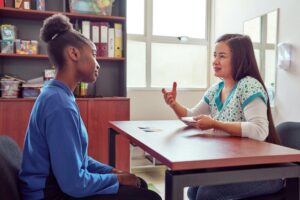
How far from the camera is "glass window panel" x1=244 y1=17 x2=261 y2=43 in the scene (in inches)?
114

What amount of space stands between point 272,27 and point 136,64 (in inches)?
59.5

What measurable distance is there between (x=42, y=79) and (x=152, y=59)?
1287 millimetres

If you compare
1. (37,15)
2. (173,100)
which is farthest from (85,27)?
(173,100)

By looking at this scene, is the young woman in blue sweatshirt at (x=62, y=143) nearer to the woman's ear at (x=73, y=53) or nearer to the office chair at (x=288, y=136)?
the woman's ear at (x=73, y=53)

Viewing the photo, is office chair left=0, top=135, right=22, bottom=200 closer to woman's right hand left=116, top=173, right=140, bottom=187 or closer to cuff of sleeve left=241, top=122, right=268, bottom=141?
woman's right hand left=116, top=173, right=140, bottom=187

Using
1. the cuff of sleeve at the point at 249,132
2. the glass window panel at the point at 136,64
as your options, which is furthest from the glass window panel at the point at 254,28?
the cuff of sleeve at the point at 249,132

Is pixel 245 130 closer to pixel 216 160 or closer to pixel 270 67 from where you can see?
pixel 216 160

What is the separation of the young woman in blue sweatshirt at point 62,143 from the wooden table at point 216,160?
0.69 ft

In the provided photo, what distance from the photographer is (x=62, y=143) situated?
3.21 ft

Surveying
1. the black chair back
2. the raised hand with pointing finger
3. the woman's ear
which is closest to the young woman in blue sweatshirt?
the woman's ear

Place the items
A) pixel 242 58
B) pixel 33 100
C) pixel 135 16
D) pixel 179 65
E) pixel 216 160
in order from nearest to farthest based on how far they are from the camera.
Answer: pixel 216 160
pixel 242 58
pixel 33 100
pixel 135 16
pixel 179 65

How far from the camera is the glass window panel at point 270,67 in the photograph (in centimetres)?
273

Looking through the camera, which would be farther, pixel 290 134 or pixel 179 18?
pixel 179 18

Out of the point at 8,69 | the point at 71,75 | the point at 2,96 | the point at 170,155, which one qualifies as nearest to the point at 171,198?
the point at 170,155
